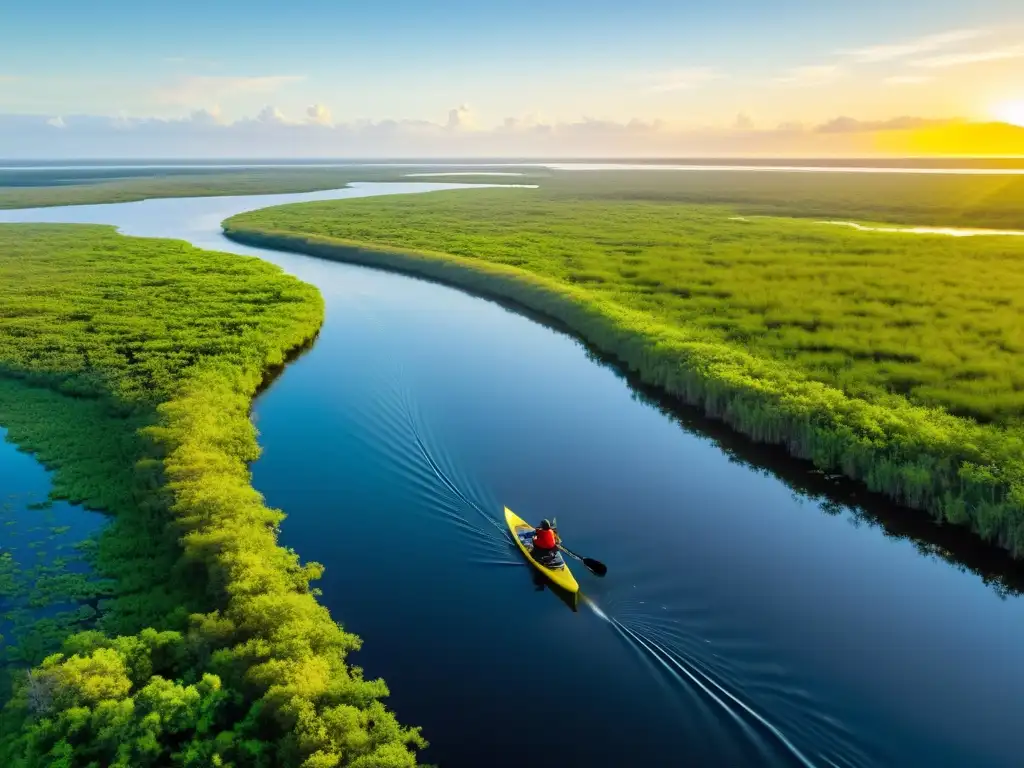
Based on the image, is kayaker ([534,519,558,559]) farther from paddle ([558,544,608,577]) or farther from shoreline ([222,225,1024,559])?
shoreline ([222,225,1024,559])

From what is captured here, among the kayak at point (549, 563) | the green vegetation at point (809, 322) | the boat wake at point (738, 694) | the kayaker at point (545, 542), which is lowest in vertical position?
the boat wake at point (738, 694)

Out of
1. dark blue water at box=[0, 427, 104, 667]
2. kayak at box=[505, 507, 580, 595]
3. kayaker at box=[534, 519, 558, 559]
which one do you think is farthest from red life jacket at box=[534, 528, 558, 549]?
dark blue water at box=[0, 427, 104, 667]

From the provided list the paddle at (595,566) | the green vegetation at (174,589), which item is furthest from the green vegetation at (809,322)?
the green vegetation at (174,589)

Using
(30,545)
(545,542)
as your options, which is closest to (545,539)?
(545,542)

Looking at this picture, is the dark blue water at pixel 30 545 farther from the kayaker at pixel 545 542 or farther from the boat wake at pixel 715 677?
the kayaker at pixel 545 542

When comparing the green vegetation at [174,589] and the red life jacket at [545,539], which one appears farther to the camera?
the red life jacket at [545,539]

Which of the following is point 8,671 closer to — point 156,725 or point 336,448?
point 156,725
